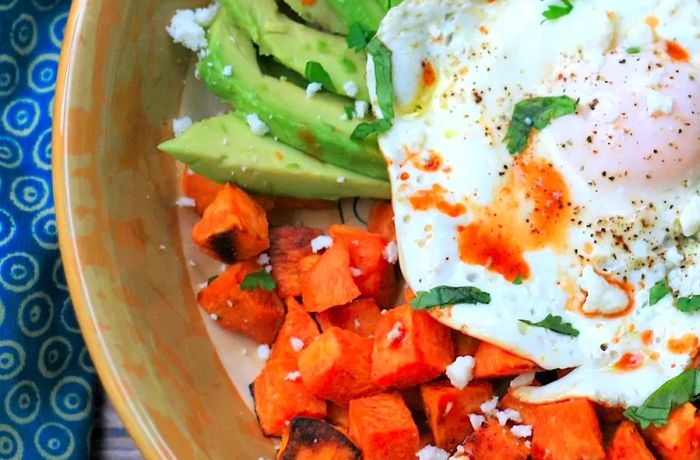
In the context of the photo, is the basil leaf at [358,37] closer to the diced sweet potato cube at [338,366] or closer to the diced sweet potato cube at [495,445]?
the diced sweet potato cube at [338,366]

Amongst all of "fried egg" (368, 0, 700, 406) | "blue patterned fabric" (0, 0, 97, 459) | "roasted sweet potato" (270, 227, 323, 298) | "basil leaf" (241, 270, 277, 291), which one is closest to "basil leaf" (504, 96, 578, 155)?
"fried egg" (368, 0, 700, 406)

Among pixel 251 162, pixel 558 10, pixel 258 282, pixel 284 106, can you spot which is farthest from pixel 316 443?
pixel 558 10

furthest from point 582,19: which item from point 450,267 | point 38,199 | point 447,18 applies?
point 38,199

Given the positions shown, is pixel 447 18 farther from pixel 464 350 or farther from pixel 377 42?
pixel 464 350

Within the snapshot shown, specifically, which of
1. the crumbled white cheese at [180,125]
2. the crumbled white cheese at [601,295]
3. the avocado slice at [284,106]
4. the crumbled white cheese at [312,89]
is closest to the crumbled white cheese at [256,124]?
the avocado slice at [284,106]

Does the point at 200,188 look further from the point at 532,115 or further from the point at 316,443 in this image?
the point at 532,115

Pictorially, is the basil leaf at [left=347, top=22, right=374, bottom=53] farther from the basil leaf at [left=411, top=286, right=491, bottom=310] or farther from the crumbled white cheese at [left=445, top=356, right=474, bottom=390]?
the crumbled white cheese at [left=445, top=356, right=474, bottom=390]

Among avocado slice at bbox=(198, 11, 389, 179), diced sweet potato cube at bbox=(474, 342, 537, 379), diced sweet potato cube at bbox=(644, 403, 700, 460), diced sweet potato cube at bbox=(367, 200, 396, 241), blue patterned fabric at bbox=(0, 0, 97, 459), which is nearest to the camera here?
diced sweet potato cube at bbox=(644, 403, 700, 460)
